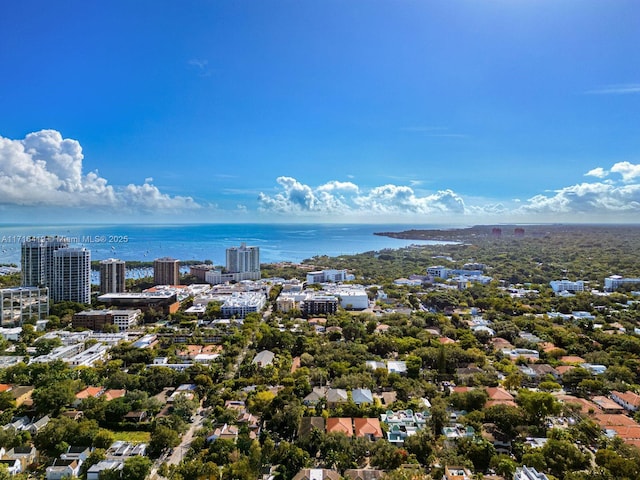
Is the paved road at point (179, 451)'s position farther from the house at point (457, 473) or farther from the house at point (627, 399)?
the house at point (627, 399)

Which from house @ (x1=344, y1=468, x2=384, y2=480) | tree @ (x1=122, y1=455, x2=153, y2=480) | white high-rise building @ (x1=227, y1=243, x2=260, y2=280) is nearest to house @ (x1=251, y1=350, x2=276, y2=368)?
tree @ (x1=122, y1=455, x2=153, y2=480)

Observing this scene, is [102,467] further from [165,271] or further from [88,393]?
[165,271]

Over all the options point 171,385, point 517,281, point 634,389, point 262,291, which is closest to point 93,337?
point 171,385

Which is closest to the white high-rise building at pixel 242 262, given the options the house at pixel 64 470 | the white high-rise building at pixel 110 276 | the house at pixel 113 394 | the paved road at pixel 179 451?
the white high-rise building at pixel 110 276

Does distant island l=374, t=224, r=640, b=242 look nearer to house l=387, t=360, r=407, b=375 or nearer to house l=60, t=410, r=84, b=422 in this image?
house l=387, t=360, r=407, b=375

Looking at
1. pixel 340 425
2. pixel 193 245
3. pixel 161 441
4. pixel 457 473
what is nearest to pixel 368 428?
pixel 340 425

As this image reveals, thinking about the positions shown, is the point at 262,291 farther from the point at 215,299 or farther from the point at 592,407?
the point at 592,407
